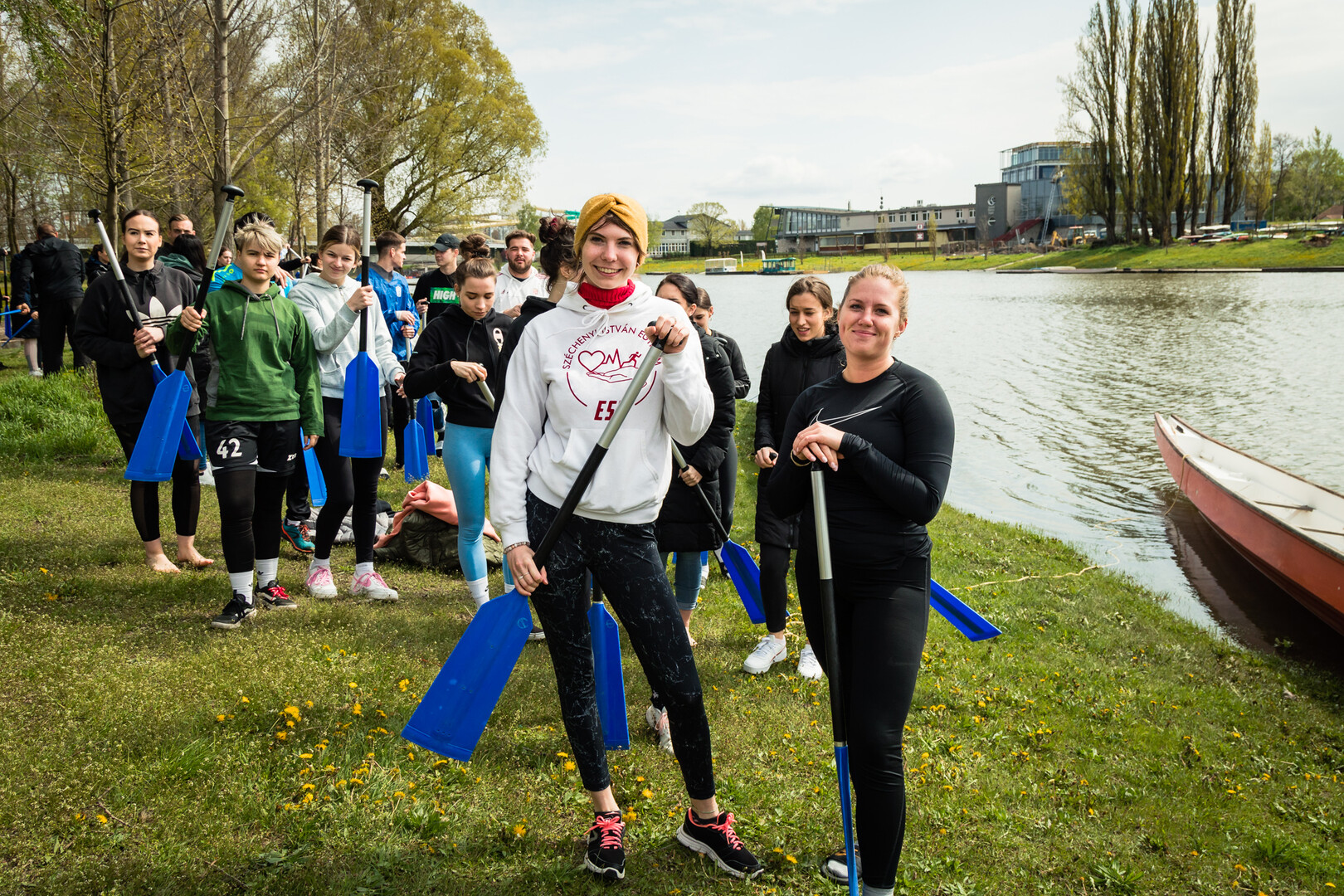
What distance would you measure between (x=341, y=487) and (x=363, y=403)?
1.88ft

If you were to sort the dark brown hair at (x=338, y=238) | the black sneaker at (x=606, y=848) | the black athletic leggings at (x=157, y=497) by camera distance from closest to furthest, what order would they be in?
the black sneaker at (x=606, y=848) < the black athletic leggings at (x=157, y=497) < the dark brown hair at (x=338, y=238)

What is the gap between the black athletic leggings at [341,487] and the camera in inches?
222

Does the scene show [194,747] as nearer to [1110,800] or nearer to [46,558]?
[46,558]

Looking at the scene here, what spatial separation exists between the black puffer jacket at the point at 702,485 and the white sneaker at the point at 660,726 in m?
0.86

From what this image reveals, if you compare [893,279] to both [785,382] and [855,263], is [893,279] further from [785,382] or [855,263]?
[855,263]

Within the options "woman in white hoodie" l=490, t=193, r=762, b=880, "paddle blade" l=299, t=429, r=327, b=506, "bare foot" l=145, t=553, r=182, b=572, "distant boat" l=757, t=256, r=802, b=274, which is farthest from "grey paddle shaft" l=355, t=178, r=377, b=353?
"distant boat" l=757, t=256, r=802, b=274

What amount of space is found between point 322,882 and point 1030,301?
160 ft

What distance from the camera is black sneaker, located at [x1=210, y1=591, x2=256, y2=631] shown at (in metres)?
4.98

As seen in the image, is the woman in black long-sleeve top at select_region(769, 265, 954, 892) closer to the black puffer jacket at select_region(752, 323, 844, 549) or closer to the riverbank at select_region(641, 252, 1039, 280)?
the black puffer jacket at select_region(752, 323, 844, 549)

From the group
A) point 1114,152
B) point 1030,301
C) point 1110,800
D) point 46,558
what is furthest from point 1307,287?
point 46,558

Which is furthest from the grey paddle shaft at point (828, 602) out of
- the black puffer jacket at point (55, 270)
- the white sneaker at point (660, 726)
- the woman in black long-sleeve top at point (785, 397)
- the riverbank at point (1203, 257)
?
the riverbank at point (1203, 257)

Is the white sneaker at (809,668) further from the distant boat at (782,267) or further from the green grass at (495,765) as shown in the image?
the distant boat at (782,267)

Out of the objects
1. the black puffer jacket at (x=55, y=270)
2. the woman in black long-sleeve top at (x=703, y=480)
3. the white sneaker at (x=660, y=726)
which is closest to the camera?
the white sneaker at (x=660, y=726)

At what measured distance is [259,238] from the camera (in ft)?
16.6
